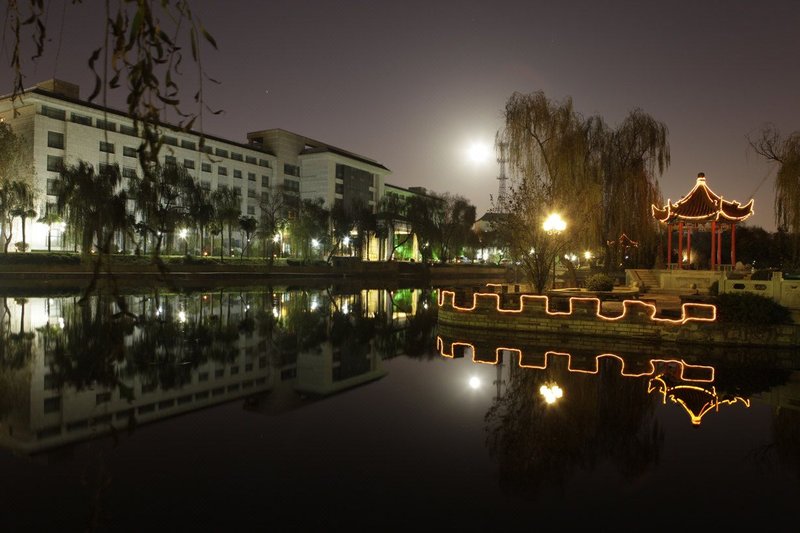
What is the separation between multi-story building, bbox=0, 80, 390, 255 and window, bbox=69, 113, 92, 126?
0.09 m

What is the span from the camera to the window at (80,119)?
177ft

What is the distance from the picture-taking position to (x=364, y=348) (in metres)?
15.1

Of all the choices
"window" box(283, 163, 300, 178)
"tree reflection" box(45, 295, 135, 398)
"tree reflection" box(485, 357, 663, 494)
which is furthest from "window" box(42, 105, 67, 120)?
"tree reflection" box(485, 357, 663, 494)

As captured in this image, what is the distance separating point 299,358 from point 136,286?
25.4 meters

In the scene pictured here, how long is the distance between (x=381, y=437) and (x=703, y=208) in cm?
2333

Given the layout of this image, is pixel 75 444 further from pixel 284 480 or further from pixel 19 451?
pixel 284 480

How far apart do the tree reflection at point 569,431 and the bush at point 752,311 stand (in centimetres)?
629

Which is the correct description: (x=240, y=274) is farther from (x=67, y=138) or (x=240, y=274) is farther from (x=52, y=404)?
(x=52, y=404)

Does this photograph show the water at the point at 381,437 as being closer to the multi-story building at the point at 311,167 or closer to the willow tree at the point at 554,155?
the willow tree at the point at 554,155

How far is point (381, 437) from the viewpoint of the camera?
750cm

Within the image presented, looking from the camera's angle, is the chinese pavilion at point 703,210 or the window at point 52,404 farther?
the chinese pavilion at point 703,210

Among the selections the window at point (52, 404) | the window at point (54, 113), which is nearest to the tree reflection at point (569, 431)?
the window at point (52, 404)

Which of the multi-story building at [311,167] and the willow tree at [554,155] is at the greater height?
the multi-story building at [311,167]

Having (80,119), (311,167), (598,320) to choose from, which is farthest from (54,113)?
(598,320)
